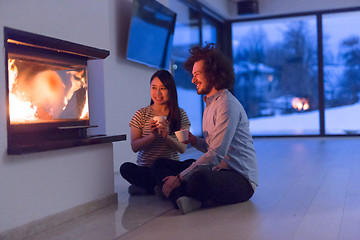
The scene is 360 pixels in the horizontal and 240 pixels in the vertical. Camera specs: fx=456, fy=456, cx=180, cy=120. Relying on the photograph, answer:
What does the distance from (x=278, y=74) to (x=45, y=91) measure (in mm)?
5818

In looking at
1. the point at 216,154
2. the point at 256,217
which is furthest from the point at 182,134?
the point at 256,217

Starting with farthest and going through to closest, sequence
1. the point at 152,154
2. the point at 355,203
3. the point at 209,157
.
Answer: the point at 152,154
the point at 355,203
the point at 209,157

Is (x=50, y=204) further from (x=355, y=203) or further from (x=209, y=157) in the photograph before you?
(x=355, y=203)

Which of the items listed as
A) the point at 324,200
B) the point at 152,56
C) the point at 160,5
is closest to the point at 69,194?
the point at 324,200

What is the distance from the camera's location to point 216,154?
2.28m

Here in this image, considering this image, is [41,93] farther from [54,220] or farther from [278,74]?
[278,74]

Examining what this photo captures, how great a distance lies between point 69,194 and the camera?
2268 mm

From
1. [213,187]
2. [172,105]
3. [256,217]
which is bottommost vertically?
[256,217]

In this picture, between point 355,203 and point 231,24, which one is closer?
point 355,203

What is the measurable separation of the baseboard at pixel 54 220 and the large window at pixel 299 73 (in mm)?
5380

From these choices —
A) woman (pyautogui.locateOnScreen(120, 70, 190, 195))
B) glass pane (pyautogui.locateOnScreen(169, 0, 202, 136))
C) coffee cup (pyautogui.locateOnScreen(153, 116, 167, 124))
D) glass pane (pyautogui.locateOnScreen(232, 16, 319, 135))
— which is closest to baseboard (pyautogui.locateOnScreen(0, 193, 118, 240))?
woman (pyautogui.locateOnScreen(120, 70, 190, 195))

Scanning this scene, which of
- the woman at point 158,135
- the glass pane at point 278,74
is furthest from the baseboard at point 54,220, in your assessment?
the glass pane at point 278,74

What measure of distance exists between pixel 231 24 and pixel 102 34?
17.8 ft

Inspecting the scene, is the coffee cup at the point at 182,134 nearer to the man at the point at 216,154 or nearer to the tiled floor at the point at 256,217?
the man at the point at 216,154
